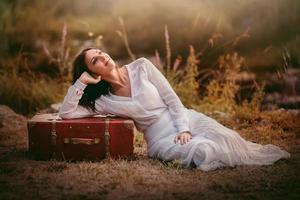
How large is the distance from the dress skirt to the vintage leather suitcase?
0.22 meters

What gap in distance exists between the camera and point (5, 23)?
8.29 metres

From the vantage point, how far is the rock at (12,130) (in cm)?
520

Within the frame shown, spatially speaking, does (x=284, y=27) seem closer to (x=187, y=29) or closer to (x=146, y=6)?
(x=187, y=29)

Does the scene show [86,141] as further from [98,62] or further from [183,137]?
[183,137]

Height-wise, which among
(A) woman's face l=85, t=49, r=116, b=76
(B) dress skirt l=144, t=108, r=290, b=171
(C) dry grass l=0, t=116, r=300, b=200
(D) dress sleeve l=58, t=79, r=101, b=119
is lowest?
(C) dry grass l=0, t=116, r=300, b=200

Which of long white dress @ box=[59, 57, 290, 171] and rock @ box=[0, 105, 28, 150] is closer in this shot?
long white dress @ box=[59, 57, 290, 171]

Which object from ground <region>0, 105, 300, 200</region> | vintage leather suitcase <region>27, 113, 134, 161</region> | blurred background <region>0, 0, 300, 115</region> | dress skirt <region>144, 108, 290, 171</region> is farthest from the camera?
blurred background <region>0, 0, 300, 115</region>

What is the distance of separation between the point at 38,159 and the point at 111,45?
4282 mm

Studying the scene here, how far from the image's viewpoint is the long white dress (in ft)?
13.7

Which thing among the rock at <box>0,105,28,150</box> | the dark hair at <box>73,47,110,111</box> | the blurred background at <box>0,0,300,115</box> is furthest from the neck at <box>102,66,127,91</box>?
the blurred background at <box>0,0,300,115</box>

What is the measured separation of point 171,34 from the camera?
8.31m

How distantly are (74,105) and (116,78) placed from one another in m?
0.38

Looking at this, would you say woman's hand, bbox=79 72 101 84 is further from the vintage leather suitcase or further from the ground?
the ground

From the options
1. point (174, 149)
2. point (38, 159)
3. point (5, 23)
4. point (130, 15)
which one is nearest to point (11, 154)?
point (38, 159)
